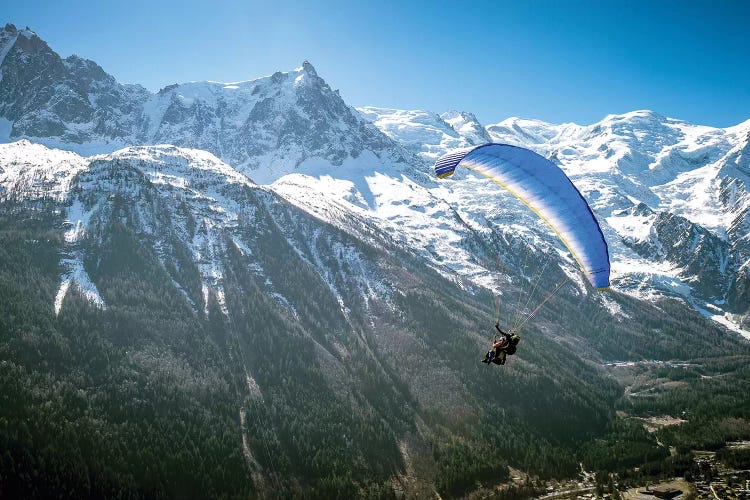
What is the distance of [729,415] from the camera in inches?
7362

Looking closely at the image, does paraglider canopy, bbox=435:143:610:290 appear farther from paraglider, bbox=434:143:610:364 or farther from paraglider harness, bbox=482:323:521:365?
paraglider harness, bbox=482:323:521:365

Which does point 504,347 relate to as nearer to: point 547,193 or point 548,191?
point 547,193

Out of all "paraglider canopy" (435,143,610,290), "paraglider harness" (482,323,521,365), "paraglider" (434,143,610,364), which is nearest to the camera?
"paraglider harness" (482,323,521,365)

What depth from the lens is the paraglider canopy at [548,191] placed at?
4347cm

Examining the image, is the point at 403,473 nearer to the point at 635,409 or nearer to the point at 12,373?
the point at 12,373

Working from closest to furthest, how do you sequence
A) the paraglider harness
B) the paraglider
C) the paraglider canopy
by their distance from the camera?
the paraglider harness < the paraglider < the paraglider canopy

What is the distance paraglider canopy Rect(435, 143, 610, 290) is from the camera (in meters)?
43.5

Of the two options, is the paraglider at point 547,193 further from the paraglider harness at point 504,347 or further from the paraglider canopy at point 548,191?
the paraglider harness at point 504,347

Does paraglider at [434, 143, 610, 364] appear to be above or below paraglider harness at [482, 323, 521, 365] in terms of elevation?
above

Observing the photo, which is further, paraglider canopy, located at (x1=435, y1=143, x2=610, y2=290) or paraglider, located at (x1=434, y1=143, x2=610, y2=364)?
paraglider canopy, located at (x1=435, y1=143, x2=610, y2=290)

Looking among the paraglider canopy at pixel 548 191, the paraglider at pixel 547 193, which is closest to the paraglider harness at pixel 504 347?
the paraglider at pixel 547 193

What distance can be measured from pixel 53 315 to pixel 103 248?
4685cm

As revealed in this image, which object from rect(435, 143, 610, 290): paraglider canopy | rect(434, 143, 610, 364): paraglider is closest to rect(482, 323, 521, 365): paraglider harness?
rect(434, 143, 610, 364): paraglider

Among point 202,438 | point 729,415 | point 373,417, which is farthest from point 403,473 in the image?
point 729,415
